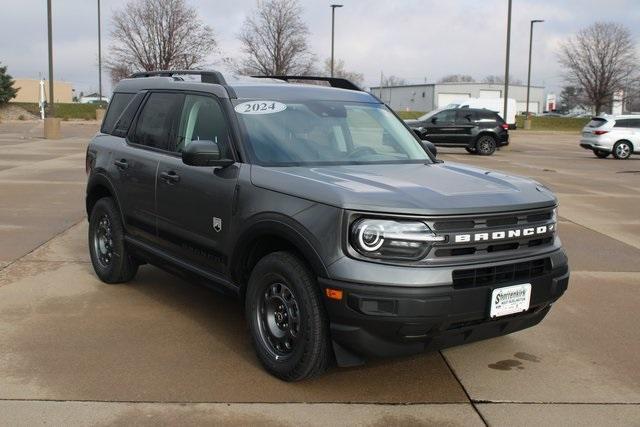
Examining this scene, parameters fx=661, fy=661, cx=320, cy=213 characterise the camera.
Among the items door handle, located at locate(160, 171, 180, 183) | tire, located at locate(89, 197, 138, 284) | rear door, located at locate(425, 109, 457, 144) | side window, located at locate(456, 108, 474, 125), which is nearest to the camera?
door handle, located at locate(160, 171, 180, 183)

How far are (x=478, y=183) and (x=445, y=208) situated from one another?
0.66m

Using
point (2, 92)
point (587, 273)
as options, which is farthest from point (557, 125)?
point (587, 273)

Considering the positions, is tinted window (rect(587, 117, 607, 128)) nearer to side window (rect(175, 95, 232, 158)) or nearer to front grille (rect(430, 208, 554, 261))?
side window (rect(175, 95, 232, 158))

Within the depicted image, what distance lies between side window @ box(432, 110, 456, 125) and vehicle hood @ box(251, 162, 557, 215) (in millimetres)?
22513

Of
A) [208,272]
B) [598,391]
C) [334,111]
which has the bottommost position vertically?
[598,391]

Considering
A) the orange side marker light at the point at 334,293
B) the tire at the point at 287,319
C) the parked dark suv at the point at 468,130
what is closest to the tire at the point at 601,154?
the parked dark suv at the point at 468,130

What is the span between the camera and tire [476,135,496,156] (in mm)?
25859

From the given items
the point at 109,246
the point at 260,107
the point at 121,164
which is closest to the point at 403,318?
the point at 260,107

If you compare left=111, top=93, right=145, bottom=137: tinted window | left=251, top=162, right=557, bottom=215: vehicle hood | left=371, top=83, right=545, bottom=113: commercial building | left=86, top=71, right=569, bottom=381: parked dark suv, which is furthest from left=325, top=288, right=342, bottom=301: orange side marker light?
left=371, top=83, right=545, bottom=113: commercial building

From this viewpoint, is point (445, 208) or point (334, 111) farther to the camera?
point (334, 111)

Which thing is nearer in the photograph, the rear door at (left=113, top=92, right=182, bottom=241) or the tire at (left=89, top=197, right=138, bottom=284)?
the rear door at (left=113, top=92, right=182, bottom=241)

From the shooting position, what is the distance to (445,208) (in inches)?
136

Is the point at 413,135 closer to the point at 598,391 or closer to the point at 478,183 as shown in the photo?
the point at 478,183

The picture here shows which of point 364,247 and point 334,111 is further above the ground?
point 334,111
